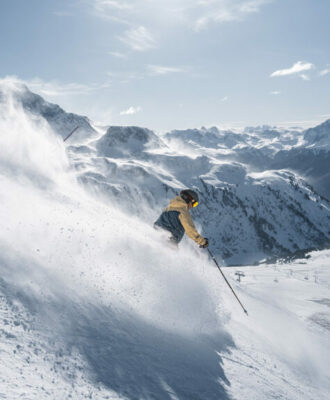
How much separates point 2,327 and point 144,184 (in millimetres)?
185450

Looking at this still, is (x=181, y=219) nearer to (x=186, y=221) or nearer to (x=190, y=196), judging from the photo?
(x=186, y=221)

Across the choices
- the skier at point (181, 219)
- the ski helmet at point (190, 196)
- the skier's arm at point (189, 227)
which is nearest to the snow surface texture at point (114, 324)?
the skier at point (181, 219)

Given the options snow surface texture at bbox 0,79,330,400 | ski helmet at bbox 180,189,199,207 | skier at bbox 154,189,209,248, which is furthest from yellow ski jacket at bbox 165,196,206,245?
snow surface texture at bbox 0,79,330,400

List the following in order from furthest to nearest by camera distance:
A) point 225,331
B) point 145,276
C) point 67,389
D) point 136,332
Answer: point 225,331
point 145,276
point 136,332
point 67,389

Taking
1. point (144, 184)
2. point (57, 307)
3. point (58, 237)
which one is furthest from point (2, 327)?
point (144, 184)

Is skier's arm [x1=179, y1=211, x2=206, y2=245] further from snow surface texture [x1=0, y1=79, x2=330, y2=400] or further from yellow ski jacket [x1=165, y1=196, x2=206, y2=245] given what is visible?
snow surface texture [x1=0, y1=79, x2=330, y2=400]

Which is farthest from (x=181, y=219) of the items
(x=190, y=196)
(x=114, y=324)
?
(x=114, y=324)

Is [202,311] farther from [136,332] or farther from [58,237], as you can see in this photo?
[58,237]

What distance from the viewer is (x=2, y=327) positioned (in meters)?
3.83

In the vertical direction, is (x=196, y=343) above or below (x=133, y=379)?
below

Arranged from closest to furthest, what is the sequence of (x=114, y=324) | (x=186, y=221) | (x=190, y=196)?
(x=114, y=324), (x=186, y=221), (x=190, y=196)

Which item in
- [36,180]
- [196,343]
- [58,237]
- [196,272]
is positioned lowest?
[196,343]

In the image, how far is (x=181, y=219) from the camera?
356 inches

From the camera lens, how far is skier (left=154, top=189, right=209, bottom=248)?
29.3 ft
